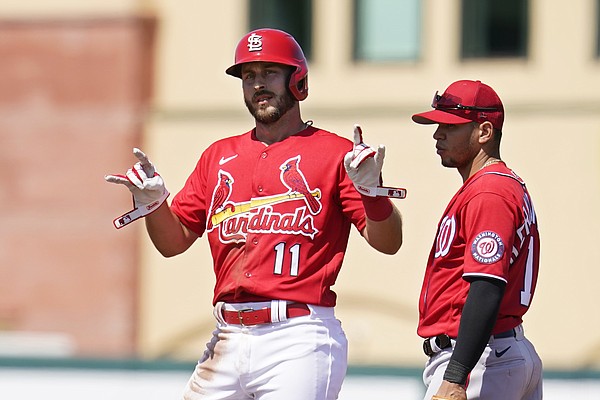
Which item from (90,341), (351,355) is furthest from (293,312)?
(90,341)

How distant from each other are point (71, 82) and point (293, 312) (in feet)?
34.7

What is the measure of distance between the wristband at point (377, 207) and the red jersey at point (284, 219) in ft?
0.40

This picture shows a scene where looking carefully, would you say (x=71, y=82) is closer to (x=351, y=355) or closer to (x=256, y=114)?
(x=351, y=355)

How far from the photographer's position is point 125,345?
1446 centimetres

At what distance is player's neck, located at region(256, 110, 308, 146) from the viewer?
5.11 metres

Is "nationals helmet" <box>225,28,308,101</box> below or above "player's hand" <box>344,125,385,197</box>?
above

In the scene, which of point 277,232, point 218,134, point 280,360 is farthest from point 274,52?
point 218,134

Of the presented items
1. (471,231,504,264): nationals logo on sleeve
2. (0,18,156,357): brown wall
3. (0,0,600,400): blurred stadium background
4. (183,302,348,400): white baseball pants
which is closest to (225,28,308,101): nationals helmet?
(183,302,348,400): white baseball pants

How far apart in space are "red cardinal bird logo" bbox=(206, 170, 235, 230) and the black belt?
3.20ft

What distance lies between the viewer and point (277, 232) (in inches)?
193

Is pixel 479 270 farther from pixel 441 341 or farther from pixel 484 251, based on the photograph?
pixel 441 341

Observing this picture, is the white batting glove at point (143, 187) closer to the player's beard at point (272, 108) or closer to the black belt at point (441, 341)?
the player's beard at point (272, 108)

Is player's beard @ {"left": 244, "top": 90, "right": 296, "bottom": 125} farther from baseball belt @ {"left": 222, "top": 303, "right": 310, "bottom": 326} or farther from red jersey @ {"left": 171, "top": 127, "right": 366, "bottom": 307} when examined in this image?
baseball belt @ {"left": 222, "top": 303, "right": 310, "bottom": 326}

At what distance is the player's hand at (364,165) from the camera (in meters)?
4.57
